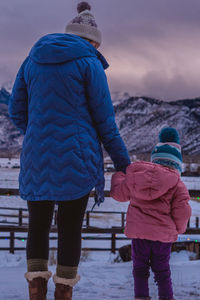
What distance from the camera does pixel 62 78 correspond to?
1602 millimetres

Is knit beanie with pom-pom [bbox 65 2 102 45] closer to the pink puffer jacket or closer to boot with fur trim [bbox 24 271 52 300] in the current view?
the pink puffer jacket

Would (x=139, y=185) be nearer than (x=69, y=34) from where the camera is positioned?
No

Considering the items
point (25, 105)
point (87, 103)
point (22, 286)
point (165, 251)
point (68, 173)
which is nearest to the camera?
point (68, 173)

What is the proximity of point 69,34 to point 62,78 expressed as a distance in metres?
0.29

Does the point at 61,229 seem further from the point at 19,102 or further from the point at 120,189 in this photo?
the point at 19,102

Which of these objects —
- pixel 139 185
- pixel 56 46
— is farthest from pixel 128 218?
pixel 56 46

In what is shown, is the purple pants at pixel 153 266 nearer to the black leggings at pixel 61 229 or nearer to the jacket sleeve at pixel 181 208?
the jacket sleeve at pixel 181 208

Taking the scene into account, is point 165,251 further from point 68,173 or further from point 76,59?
point 76,59

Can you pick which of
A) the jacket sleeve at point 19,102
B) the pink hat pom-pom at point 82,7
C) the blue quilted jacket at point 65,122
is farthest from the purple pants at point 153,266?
the pink hat pom-pom at point 82,7

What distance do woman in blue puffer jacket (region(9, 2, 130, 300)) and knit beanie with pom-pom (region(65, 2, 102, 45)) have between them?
11 centimetres

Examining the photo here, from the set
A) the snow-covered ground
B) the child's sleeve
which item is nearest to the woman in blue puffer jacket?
the child's sleeve

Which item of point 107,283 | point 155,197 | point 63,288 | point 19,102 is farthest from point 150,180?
point 107,283

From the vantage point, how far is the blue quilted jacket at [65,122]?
1.55 metres

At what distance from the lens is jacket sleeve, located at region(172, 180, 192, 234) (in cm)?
197
